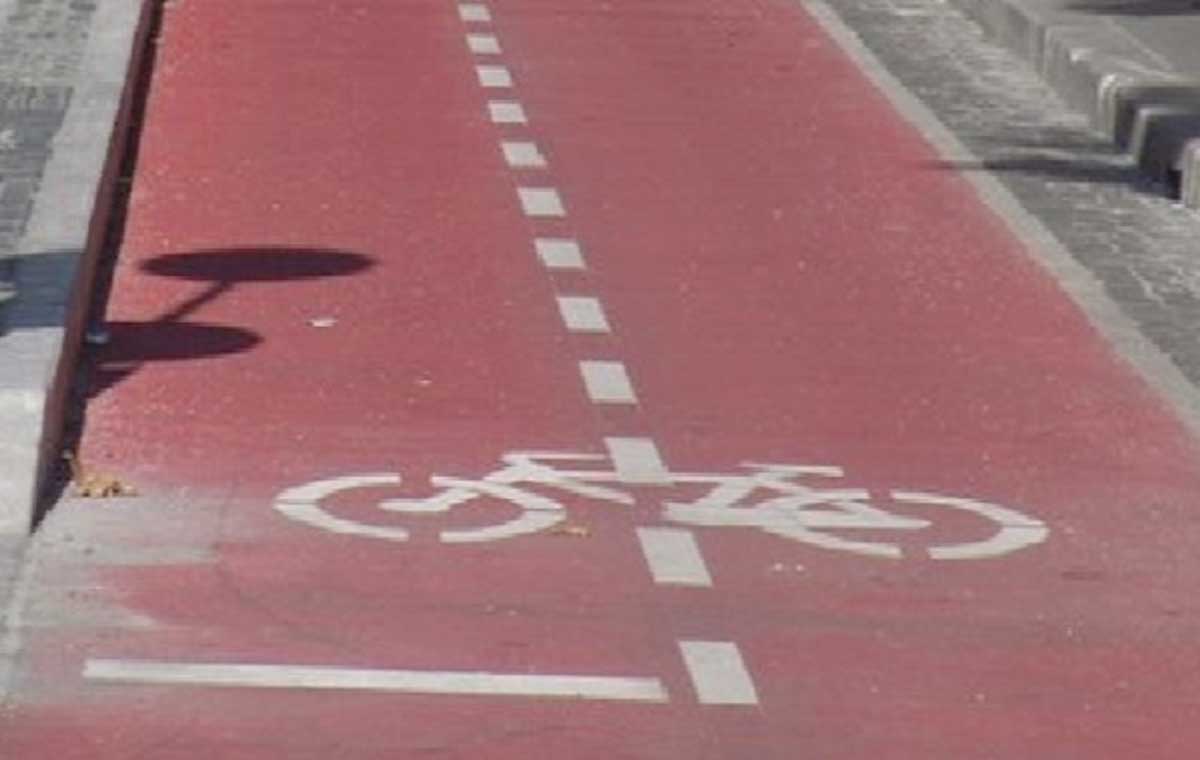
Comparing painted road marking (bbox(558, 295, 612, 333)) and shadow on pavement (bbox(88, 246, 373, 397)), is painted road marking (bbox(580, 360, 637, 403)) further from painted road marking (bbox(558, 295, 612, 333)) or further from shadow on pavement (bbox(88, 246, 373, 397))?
shadow on pavement (bbox(88, 246, 373, 397))

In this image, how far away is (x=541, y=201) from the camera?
699 inches

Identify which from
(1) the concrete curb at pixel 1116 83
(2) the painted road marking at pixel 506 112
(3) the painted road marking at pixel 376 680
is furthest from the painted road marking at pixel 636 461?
(2) the painted road marking at pixel 506 112

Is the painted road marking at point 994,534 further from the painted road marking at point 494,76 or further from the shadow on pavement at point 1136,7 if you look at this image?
the shadow on pavement at point 1136,7

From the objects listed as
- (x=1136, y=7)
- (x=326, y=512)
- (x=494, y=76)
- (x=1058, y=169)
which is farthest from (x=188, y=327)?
(x=1136, y=7)

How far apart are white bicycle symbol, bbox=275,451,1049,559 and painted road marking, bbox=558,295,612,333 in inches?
87.1

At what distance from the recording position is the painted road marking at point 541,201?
57.3ft

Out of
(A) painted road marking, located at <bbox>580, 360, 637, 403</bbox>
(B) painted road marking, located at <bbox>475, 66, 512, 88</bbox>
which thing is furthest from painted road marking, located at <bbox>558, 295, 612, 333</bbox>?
(B) painted road marking, located at <bbox>475, 66, 512, 88</bbox>

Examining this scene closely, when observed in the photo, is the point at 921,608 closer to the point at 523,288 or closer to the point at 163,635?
the point at 163,635

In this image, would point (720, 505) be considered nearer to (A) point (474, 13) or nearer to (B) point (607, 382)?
(B) point (607, 382)

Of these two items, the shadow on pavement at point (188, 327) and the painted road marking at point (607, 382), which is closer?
the shadow on pavement at point (188, 327)

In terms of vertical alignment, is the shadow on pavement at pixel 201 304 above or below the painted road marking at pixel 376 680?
below

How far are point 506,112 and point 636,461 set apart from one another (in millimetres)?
8290

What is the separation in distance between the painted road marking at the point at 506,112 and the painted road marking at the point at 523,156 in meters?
0.83

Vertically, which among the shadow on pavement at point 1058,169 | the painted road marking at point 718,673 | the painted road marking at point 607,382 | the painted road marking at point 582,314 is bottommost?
the shadow on pavement at point 1058,169
